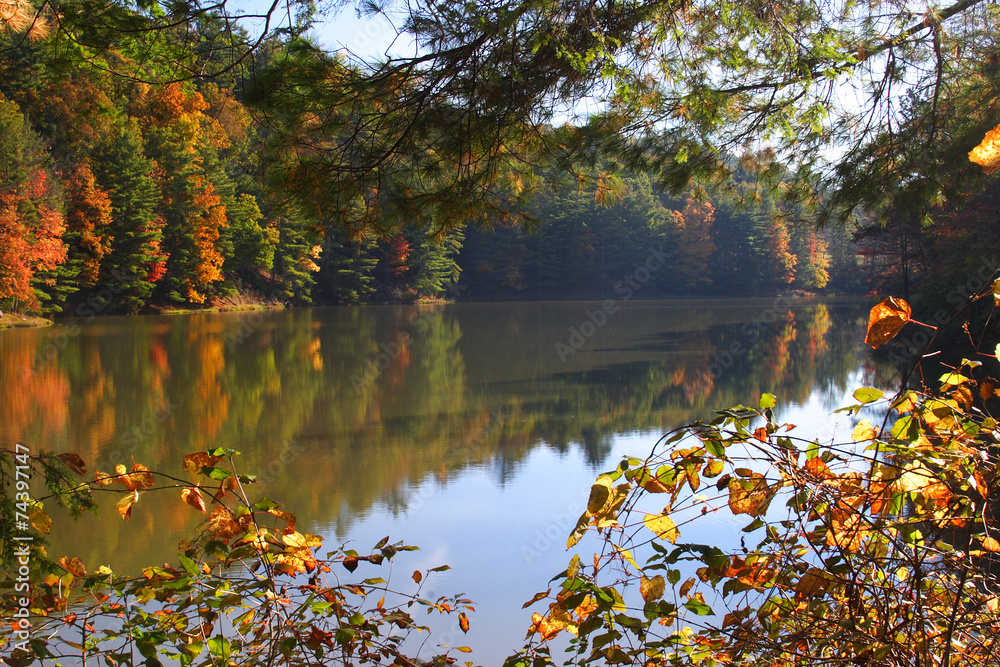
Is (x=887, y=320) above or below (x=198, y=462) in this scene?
above

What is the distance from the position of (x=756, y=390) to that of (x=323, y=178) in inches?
327

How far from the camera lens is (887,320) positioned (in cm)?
148

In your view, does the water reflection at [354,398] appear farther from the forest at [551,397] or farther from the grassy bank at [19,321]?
the grassy bank at [19,321]

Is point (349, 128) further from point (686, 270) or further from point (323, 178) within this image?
point (686, 270)

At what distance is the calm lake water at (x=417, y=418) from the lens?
15.0ft
